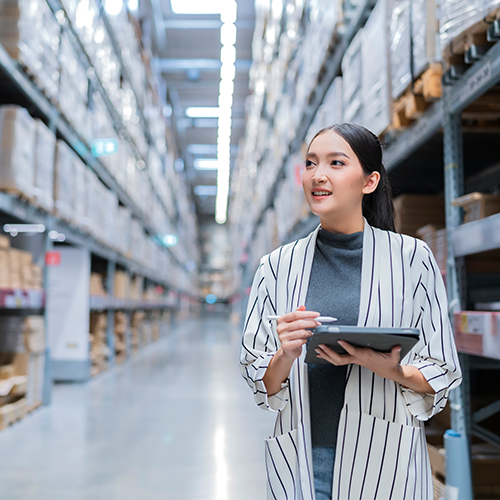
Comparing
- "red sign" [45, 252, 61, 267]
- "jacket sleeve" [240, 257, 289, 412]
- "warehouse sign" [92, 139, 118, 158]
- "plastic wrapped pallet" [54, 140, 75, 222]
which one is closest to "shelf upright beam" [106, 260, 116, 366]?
"warehouse sign" [92, 139, 118, 158]

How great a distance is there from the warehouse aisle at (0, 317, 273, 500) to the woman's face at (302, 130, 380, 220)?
2.33 m

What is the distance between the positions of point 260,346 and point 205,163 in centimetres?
2883

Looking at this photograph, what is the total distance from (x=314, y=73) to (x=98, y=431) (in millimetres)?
4593

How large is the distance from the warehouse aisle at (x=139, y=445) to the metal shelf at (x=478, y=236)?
184 cm

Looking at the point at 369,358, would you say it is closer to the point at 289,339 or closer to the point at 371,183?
the point at 289,339

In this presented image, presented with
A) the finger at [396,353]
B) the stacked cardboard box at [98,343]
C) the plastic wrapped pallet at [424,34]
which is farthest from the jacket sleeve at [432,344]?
the stacked cardboard box at [98,343]

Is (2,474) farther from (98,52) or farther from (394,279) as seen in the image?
(98,52)

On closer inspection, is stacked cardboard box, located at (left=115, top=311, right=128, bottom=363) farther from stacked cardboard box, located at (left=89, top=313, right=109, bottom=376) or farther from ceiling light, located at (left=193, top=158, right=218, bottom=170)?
ceiling light, located at (left=193, top=158, right=218, bottom=170)

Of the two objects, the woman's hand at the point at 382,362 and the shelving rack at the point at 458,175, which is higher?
the shelving rack at the point at 458,175

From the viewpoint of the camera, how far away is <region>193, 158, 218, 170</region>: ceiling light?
29.1m

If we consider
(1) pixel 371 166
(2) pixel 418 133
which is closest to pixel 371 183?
(1) pixel 371 166

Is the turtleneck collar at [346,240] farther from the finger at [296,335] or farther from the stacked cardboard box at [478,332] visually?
the stacked cardboard box at [478,332]

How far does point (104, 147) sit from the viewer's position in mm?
7008

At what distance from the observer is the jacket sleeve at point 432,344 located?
1.25 meters
